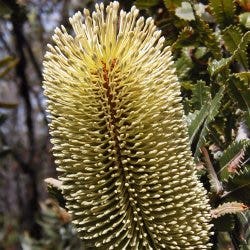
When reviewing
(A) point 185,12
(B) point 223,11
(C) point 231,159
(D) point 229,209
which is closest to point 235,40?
(B) point 223,11

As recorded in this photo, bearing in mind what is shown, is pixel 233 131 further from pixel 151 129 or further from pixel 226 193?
pixel 151 129

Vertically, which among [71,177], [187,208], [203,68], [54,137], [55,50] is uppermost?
[203,68]

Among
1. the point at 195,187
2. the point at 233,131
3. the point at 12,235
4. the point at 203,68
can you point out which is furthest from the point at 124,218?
the point at 12,235

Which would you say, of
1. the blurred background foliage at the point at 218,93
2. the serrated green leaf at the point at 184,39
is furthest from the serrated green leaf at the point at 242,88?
the serrated green leaf at the point at 184,39

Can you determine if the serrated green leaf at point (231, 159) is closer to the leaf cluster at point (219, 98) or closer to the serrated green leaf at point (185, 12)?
the leaf cluster at point (219, 98)

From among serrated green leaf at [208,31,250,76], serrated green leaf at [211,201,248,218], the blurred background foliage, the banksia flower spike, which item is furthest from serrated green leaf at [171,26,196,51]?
serrated green leaf at [211,201,248,218]

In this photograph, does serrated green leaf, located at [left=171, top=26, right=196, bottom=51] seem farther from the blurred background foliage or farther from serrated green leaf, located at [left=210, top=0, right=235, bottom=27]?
serrated green leaf, located at [left=210, top=0, right=235, bottom=27]

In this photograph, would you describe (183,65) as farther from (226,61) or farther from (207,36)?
(226,61)
